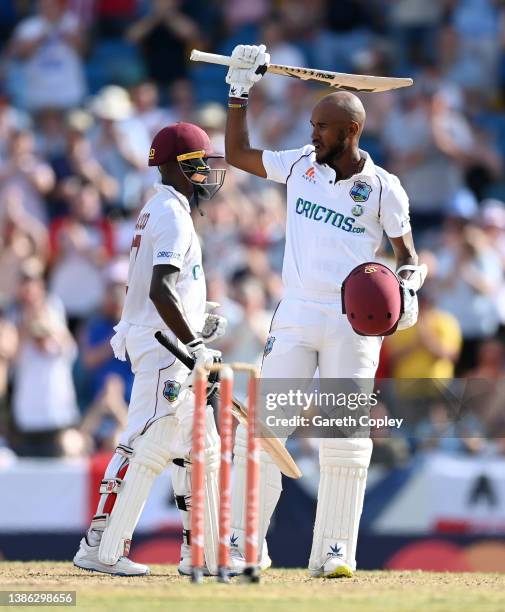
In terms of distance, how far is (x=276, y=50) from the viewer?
1462 cm

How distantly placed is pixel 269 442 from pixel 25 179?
700 cm

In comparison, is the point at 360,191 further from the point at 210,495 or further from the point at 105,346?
the point at 105,346

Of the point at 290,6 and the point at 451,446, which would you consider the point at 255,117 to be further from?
the point at 451,446

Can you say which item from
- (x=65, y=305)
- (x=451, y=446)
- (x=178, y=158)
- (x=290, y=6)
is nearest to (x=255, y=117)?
(x=290, y=6)

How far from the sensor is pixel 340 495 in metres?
7.29

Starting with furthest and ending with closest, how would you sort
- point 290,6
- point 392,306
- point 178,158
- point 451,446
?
point 290,6
point 451,446
point 178,158
point 392,306

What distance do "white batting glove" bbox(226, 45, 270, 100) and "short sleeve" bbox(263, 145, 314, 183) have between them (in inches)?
13.9

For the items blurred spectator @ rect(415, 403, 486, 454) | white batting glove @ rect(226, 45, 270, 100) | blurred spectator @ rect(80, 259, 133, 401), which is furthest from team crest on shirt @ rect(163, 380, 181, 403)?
blurred spectator @ rect(80, 259, 133, 401)

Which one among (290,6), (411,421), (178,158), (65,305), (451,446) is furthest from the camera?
(290,6)

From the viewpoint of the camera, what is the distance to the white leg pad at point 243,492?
290 inches

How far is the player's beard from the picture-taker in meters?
7.39

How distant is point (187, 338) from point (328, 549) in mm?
1264

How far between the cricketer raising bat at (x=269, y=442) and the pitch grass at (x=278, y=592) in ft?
1.78

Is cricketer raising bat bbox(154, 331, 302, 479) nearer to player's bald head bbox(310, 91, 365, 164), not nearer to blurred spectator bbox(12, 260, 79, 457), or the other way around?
player's bald head bbox(310, 91, 365, 164)
